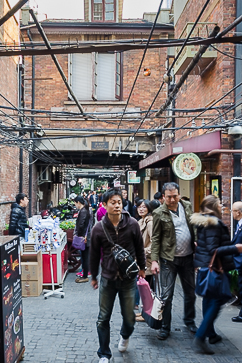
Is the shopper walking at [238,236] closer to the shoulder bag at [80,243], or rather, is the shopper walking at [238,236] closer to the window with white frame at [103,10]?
the shoulder bag at [80,243]

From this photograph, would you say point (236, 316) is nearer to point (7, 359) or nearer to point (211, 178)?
point (7, 359)

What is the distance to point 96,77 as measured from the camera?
657 inches

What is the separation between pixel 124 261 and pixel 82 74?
1429cm

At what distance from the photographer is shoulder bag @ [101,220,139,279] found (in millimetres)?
3775

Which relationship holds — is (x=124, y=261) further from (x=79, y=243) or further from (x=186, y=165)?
(x=186, y=165)

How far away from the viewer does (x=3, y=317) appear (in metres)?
3.42

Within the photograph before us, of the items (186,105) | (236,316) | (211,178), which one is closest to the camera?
(236,316)

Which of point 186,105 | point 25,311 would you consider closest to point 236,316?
point 25,311

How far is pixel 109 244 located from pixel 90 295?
3.34 metres

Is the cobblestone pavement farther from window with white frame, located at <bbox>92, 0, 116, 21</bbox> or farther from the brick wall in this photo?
window with white frame, located at <bbox>92, 0, 116, 21</bbox>

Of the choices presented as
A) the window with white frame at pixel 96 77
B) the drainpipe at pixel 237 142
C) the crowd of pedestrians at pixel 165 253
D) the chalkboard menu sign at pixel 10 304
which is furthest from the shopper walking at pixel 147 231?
the window with white frame at pixel 96 77

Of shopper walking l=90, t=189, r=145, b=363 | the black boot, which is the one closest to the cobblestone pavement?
the black boot

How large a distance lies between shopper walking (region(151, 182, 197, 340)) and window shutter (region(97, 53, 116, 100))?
1273 centimetres

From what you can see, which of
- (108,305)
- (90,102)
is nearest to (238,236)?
(108,305)
